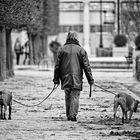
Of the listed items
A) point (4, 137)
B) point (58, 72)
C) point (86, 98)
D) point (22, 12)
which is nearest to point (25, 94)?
point (86, 98)

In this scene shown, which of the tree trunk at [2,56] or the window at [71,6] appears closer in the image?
the tree trunk at [2,56]

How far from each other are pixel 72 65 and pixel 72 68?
6cm

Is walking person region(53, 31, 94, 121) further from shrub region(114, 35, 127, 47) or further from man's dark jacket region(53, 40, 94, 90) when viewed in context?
shrub region(114, 35, 127, 47)

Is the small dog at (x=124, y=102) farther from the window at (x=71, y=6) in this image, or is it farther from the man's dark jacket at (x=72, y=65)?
the window at (x=71, y=6)

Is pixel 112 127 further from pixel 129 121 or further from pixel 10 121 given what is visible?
pixel 10 121

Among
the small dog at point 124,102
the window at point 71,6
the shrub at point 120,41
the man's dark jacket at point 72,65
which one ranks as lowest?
the small dog at point 124,102

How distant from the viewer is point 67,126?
545 inches

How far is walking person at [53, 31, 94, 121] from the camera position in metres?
15.1

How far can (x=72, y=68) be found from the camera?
597 inches

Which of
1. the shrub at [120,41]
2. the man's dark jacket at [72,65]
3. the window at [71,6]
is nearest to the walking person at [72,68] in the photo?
the man's dark jacket at [72,65]

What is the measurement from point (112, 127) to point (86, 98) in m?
7.95

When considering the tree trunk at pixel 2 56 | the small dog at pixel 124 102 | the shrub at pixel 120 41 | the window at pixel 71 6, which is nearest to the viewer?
the small dog at pixel 124 102

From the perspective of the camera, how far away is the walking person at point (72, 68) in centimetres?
1514

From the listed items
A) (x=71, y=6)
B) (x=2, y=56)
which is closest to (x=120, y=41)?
(x=2, y=56)
